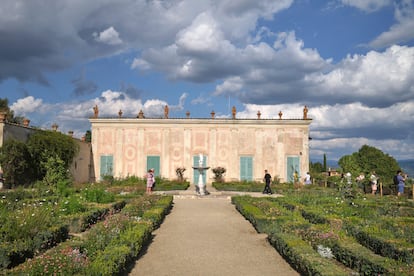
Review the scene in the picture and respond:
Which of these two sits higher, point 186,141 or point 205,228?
point 186,141

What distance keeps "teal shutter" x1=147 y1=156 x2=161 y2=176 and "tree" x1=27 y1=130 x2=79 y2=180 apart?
573cm

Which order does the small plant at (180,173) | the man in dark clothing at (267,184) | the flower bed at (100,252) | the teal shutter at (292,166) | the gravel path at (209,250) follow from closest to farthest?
the flower bed at (100,252)
the gravel path at (209,250)
the man in dark clothing at (267,184)
the small plant at (180,173)
the teal shutter at (292,166)

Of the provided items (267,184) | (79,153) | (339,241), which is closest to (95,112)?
(79,153)

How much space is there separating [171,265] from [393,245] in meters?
3.96

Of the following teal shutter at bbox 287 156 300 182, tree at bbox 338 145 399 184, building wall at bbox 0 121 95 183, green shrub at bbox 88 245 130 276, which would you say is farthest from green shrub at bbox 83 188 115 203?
tree at bbox 338 145 399 184

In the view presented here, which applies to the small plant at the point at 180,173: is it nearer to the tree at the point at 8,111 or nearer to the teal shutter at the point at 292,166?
the teal shutter at the point at 292,166

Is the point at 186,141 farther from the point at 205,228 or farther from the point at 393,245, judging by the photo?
the point at 393,245

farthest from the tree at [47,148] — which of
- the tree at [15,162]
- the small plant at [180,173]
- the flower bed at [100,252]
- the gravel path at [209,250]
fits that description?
the flower bed at [100,252]

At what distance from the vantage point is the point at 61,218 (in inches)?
391

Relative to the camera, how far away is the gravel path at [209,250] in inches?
269

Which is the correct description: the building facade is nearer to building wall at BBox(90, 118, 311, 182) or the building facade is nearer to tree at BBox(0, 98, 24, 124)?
building wall at BBox(90, 118, 311, 182)

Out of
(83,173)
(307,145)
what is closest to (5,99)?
(83,173)

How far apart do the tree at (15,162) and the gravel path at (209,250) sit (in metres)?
11.6

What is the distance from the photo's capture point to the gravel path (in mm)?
6820
